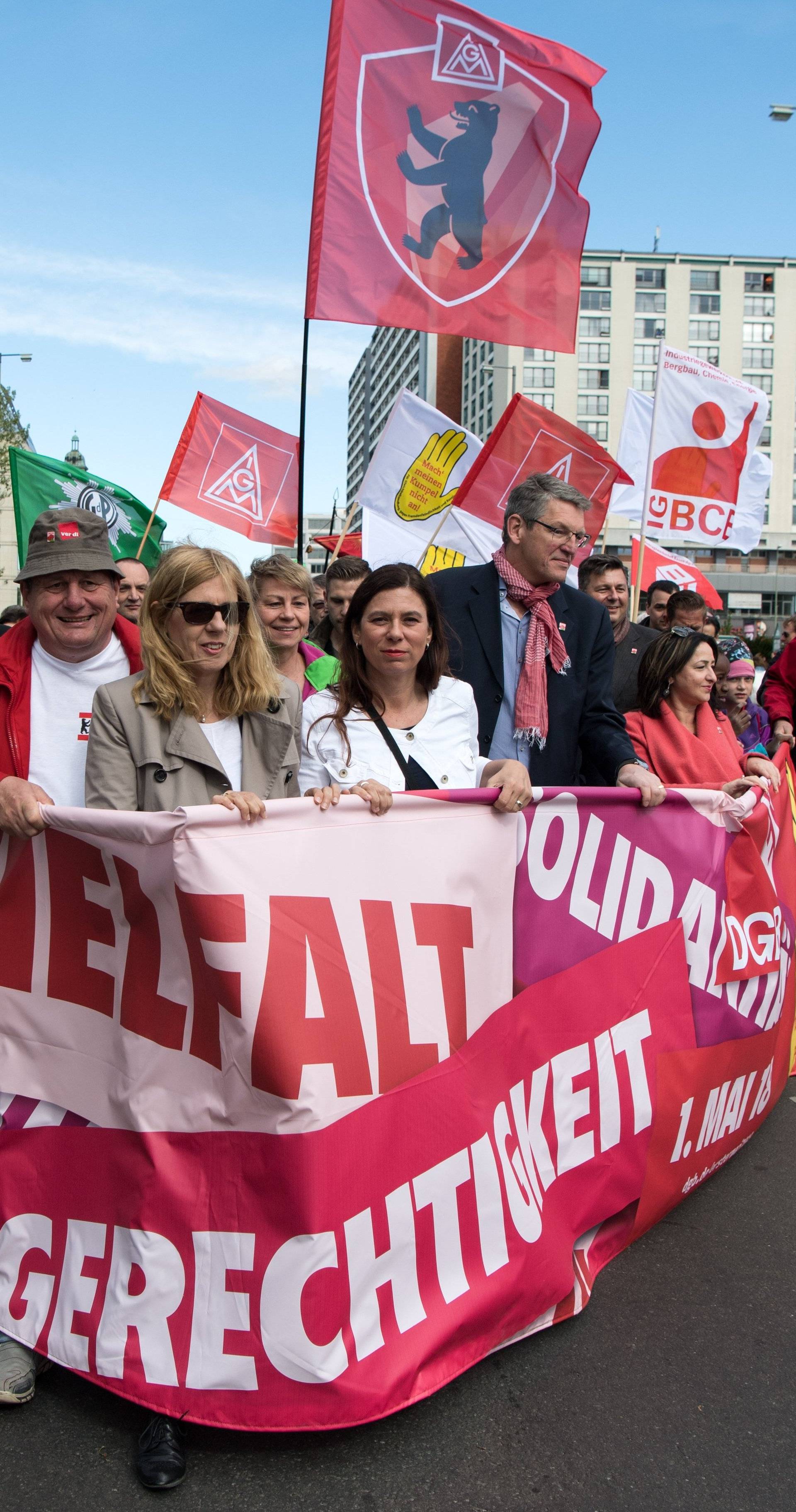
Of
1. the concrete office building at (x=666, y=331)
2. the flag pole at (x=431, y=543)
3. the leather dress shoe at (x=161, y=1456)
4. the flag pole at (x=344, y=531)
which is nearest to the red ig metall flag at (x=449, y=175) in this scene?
the flag pole at (x=344, y=531)

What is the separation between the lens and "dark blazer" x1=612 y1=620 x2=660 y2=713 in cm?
546

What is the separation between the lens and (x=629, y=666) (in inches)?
222

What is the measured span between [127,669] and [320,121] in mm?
2836

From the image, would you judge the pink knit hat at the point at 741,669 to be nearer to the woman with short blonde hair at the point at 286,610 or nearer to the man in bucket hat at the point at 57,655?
the woman with short blonde hair at the point at 286,610

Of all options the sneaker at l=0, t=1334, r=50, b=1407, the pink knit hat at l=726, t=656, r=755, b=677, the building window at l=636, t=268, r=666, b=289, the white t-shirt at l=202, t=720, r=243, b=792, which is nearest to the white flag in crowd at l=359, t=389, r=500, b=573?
the pink knit hat at l=726, t=656, r=755, b=677

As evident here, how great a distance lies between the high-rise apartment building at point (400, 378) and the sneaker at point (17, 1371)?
2182 inches

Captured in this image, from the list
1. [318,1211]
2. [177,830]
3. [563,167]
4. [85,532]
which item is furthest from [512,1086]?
[563,167]

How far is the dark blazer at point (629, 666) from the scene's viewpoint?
5465mm

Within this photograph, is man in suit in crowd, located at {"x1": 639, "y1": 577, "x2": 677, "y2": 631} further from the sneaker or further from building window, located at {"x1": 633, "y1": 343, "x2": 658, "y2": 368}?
building window, located at {"x1": 633, "y1": 343, "x2": 658, "y2": 368}

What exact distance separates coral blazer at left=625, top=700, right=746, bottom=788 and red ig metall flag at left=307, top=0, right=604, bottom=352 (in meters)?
1.63

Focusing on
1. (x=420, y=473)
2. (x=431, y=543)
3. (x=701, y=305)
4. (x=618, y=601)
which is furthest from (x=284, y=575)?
(x=701, y=305)

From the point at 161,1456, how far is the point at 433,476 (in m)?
6.95

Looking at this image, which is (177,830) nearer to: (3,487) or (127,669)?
(127,669)

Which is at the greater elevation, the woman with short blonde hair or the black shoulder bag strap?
the woman with short blonde hair
